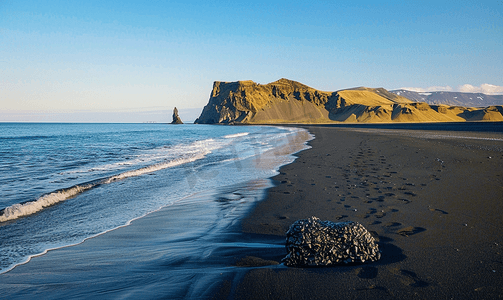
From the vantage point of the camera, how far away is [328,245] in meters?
3.04

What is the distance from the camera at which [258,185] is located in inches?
319

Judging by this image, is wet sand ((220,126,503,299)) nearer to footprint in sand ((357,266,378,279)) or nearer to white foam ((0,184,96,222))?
footprint in sand ((357,266,378,279))

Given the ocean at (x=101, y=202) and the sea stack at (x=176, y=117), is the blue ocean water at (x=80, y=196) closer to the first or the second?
the ocean at (x=101, y=202)

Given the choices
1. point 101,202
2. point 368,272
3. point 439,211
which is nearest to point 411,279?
point 368,272

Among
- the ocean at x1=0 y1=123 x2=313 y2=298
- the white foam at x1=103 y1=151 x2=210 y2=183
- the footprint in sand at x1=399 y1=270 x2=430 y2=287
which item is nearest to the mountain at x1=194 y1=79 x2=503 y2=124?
the white foam at x1=103 y1=151 x2=210 y2=183

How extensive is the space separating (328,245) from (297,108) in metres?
160

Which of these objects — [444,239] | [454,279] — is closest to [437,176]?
[444,239]

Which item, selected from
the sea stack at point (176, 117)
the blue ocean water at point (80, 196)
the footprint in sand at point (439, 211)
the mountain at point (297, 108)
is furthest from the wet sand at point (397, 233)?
the sea stack at point (176, 117)

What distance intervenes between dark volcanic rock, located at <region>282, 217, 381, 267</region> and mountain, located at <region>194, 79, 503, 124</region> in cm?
12973

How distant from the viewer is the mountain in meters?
125

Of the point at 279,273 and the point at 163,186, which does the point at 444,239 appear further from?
the point at 163,186

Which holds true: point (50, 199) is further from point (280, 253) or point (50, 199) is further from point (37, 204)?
point (280, 253)

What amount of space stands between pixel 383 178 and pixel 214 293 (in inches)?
261

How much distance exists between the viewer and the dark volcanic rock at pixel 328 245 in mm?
2990
